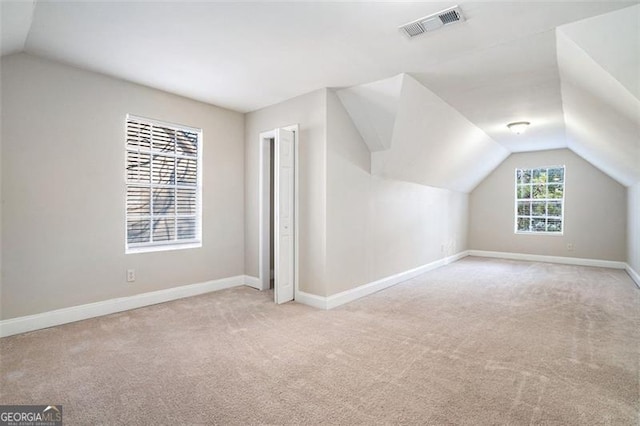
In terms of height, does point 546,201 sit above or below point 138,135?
below

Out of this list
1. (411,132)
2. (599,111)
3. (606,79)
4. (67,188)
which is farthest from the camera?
(411,132)

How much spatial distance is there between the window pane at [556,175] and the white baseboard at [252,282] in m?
7.03

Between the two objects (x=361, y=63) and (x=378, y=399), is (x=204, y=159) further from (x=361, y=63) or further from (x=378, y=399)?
(x=378, y=399)

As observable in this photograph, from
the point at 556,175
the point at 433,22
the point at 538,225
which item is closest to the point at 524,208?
the point at 538,225

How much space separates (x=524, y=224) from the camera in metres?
7.82

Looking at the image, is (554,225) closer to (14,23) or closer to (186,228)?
(186,228)

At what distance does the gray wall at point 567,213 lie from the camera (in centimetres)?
671

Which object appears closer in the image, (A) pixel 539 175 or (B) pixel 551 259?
(B) pixel 551 259

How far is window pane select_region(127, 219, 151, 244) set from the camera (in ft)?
12.8

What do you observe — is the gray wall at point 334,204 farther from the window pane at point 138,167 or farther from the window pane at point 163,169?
the window pane at point 138,167

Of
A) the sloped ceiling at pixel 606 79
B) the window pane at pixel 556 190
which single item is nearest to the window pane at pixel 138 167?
the sloped ceiling at pixel 606 79

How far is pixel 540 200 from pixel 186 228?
25.3 ft

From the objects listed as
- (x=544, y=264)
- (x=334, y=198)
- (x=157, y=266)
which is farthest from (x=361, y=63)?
(x=544, y=264)

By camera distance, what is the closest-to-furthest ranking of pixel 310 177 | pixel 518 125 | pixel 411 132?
pixel 310 177 → pixel 411 132 → pixel 518 125
